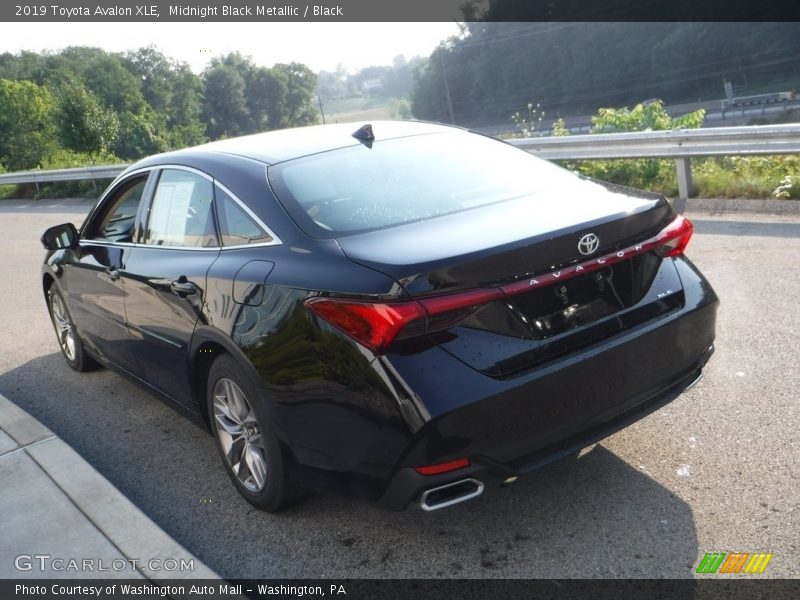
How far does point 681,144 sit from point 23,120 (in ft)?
228

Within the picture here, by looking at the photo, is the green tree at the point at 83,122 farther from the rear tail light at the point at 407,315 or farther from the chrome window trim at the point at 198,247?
the rear tail light at the point at 407,315

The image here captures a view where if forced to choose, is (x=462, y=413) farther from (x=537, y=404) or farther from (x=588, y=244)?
(x=588, y=244)

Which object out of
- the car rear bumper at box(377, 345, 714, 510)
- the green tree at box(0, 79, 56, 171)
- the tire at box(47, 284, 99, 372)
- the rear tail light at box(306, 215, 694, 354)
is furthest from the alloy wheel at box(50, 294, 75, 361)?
the green tree at box(0, 79, 56, 171)

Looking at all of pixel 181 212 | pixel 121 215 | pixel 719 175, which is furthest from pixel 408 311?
pixel 719 175

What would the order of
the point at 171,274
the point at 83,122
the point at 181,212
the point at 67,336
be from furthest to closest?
the point at 83,122, the point at 67,336, the point at 181,212, the point at 171,274

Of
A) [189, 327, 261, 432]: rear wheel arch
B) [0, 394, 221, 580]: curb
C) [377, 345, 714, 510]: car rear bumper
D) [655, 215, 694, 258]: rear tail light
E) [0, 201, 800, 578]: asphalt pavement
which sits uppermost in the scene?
[655, 215, 694, 258]: rear tail light

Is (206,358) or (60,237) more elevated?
(60,237)

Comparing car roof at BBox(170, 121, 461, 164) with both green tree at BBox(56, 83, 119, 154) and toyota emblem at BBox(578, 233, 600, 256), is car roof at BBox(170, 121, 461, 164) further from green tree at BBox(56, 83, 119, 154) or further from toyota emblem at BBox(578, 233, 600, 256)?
green tree at BBox(56, 83, 119, 154)

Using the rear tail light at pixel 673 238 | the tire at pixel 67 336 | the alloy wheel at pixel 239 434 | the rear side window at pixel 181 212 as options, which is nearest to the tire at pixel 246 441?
the alloy wheel at pixel 239 434

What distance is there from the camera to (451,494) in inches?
115

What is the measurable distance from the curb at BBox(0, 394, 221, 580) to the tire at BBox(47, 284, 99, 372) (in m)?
0.95

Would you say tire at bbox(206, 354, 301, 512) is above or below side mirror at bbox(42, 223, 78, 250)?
below

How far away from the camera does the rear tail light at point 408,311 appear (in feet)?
9.14

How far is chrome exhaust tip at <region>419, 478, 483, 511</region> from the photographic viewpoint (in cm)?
288
